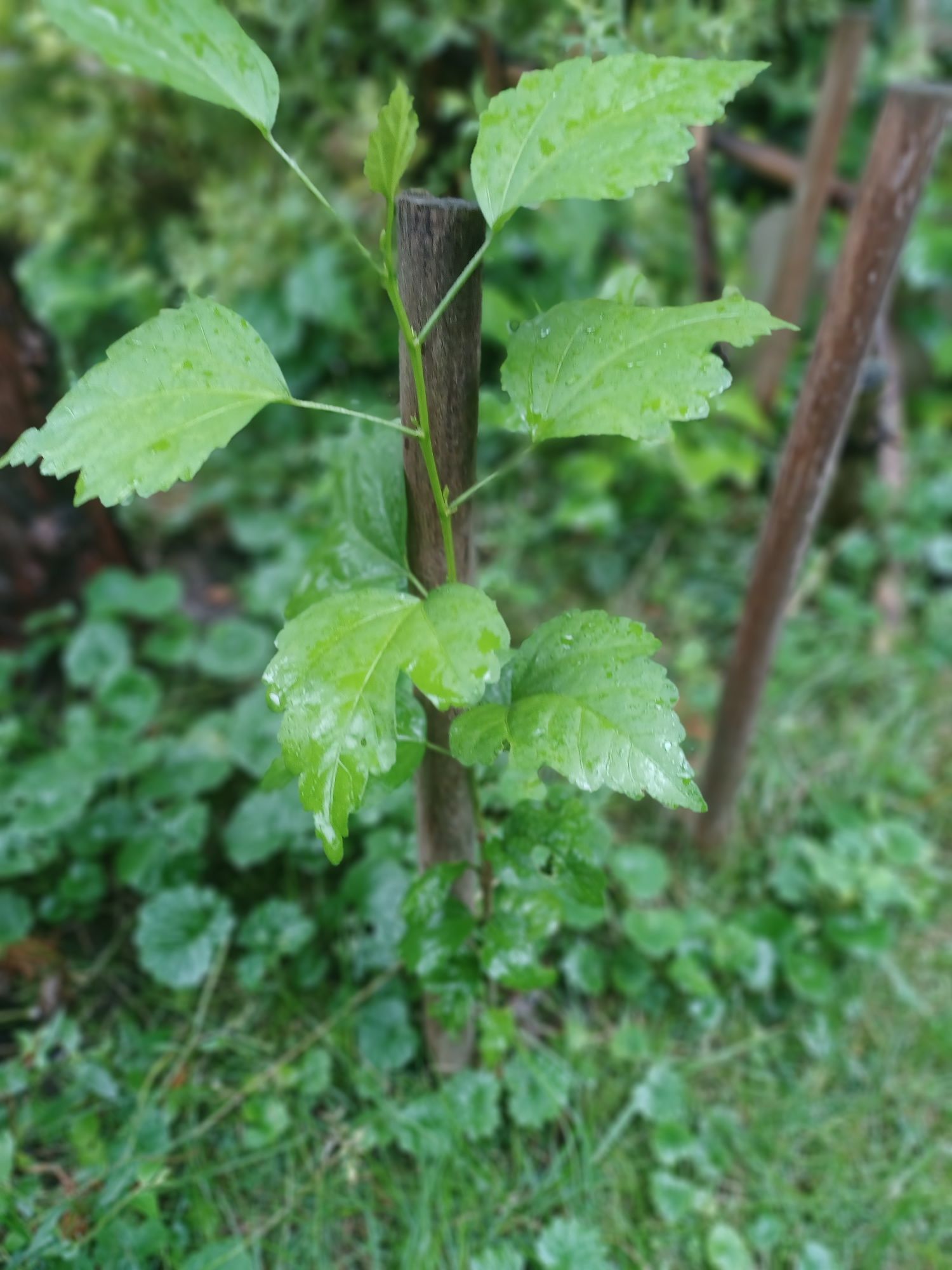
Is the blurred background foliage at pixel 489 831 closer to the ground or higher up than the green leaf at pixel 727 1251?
higher up

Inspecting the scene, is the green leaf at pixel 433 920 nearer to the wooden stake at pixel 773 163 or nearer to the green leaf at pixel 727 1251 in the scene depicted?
the green leaf at pixel 727 1251

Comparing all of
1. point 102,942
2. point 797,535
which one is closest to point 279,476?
point 102,942

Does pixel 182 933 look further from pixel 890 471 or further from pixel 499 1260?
pixel 890 471

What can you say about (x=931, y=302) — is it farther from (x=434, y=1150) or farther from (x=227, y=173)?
(x=434, y=1150)

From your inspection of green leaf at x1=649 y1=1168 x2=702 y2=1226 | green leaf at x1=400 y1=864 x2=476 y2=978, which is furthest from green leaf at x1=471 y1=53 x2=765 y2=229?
green leaf at x1=649 y1=1168 x2=702 y2=1226

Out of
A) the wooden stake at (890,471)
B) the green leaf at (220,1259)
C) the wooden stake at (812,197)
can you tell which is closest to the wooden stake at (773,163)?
the wooden stake at (812,197)

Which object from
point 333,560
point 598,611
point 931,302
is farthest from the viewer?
point 931,302

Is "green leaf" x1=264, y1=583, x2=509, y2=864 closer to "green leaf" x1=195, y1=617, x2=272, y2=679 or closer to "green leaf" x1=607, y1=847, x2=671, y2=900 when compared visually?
"green leaf" x1=607, y1=847, x2=671, y2=900
